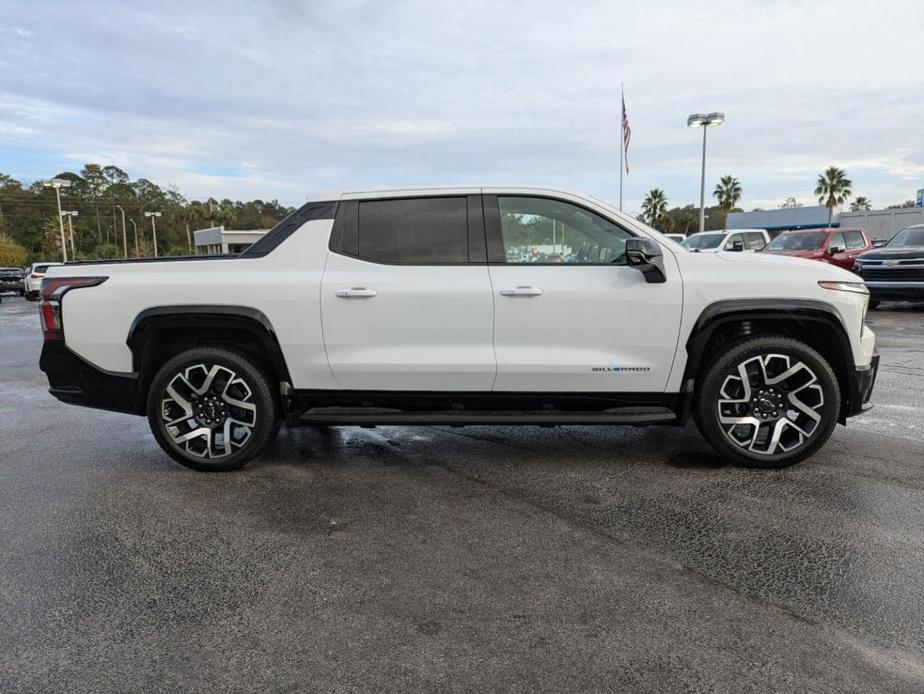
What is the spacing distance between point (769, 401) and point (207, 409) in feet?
12.1

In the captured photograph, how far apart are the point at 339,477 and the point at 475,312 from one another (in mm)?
1419

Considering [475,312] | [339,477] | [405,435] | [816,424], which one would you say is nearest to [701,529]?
[816,424]

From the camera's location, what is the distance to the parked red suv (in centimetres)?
1563

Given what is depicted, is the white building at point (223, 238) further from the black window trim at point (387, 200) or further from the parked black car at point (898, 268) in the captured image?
the black window trim at point (387, 200)

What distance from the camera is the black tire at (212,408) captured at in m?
4.21

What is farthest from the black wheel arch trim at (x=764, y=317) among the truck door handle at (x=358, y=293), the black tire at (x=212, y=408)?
the black tire at (x=212, y=408)

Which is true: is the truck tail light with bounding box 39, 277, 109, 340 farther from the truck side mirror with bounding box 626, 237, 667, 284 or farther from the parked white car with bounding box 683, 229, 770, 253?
the parked white car with bounding box 683, 229, 770, 253

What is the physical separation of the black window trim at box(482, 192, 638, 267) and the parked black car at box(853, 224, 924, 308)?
11.0 meters

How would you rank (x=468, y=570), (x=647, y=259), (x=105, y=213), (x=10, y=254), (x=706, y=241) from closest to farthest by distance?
(x=468, y=570), (x=647, y=259), (x=706, y=241), (x=10, y=254), (x=105, y=213)

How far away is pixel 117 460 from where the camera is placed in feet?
15.5

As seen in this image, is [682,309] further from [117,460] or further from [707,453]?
[117,460]

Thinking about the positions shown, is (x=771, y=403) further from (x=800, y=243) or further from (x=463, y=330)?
(x=800, y=243)

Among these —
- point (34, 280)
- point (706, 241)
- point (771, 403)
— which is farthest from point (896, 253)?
point (34, 280)

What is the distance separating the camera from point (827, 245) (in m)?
15.9
